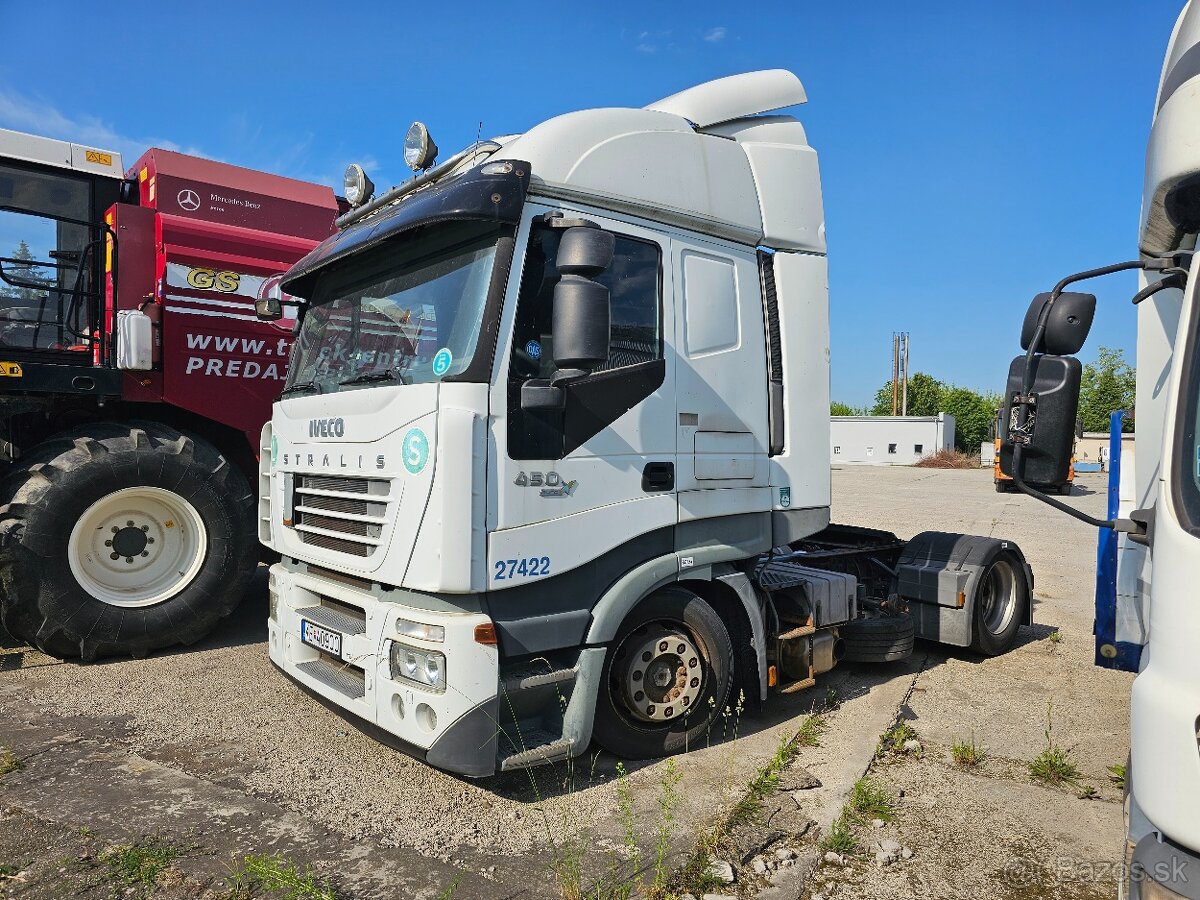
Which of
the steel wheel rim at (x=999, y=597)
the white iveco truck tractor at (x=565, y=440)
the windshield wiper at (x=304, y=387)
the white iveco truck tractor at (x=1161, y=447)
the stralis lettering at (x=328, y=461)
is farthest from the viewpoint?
the steel wheel rim at (x=999, y=597)

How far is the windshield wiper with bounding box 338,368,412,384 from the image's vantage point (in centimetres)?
381

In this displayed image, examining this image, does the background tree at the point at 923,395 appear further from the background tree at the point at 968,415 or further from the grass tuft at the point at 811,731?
the grass tuft at the point at 811,731

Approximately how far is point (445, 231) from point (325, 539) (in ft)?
5.57

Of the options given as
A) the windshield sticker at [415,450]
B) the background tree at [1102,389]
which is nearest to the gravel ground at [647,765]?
the windshield sticker at [415,450]

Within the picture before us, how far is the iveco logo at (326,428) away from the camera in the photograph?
4.08 metres

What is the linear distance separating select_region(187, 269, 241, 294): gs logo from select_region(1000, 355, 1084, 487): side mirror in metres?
5.83

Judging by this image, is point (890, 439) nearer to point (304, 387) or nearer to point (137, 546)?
point (137, 546)

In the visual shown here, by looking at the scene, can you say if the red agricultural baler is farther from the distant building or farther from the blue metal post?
the distant building

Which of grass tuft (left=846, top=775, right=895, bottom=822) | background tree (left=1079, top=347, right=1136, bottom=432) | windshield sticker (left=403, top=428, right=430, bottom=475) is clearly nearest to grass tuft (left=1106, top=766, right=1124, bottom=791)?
grass tuft (left=846, top=775, right=895, bottom=822)

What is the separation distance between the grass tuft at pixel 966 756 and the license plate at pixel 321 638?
3276mm

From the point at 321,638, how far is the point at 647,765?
1.80 meters

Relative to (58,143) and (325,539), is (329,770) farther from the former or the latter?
(58,143)

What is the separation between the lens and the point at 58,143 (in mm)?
6414

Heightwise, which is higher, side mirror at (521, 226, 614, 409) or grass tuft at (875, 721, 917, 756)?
side mirror at (521, 226, 614, 409)
